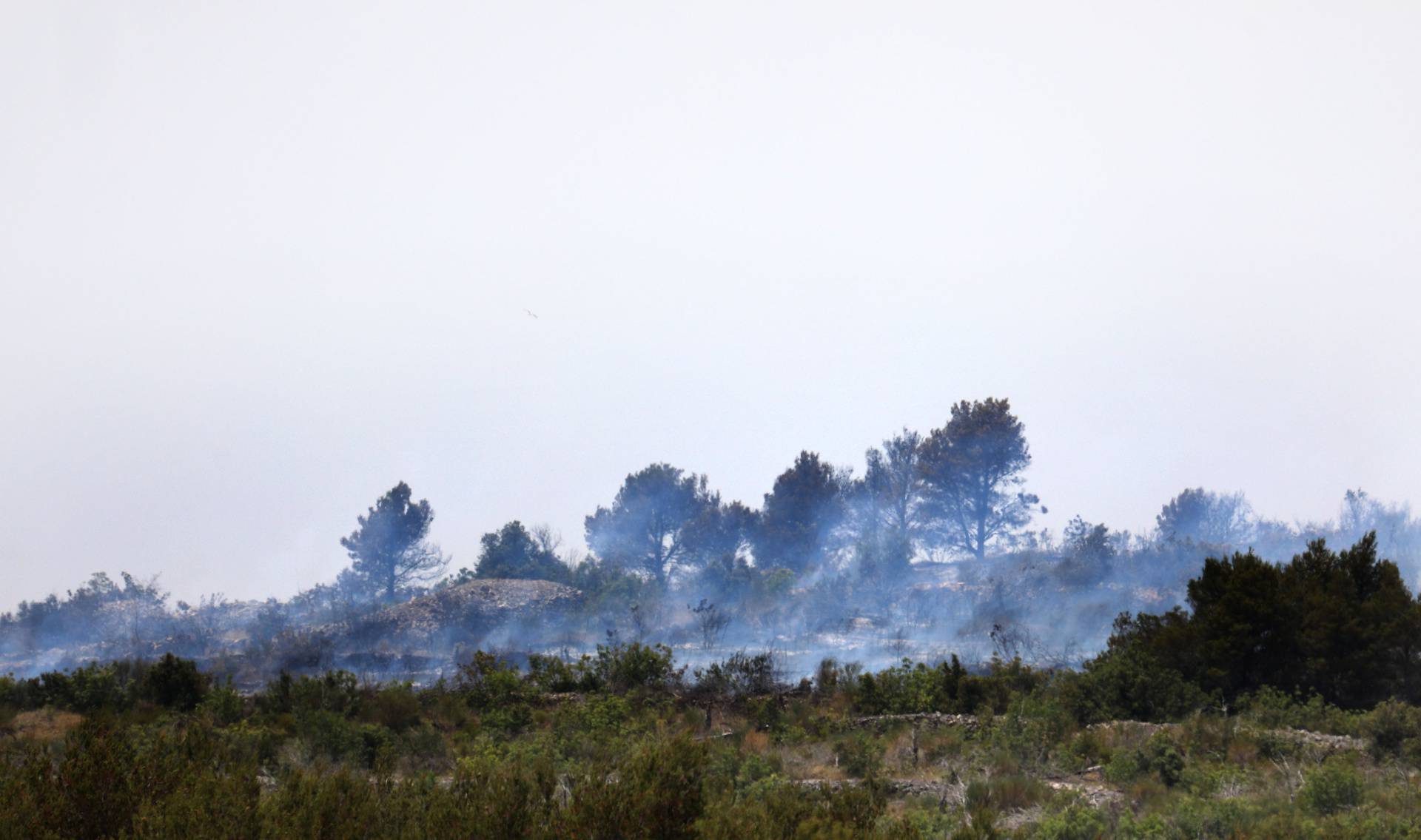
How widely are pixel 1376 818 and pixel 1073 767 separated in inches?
219

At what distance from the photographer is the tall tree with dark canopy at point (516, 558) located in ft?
202

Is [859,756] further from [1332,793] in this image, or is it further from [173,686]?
[173,686]

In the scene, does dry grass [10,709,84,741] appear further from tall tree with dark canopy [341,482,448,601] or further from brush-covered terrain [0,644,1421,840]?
tall tree with dark canopy [341,482,448,601]

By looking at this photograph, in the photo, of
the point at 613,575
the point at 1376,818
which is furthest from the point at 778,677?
the point at 613,575

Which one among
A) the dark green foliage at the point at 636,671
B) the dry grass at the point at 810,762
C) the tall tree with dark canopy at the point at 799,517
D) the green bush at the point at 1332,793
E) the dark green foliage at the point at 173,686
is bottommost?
the dry grass at the point at 810,762

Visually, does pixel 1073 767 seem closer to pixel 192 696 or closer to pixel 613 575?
pixel 192 696

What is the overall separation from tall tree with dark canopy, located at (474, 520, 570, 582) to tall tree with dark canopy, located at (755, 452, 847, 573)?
37.0 feet

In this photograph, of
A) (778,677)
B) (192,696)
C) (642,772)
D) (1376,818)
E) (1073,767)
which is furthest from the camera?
(778,677)

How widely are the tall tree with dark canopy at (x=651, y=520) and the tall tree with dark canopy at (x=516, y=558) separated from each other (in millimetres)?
2951

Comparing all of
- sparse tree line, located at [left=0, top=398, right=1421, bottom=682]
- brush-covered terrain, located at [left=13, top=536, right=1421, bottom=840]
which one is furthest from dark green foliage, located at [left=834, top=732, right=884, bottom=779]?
sparse tree line, located at [left=0, top=398, right=1421, bottom=682]

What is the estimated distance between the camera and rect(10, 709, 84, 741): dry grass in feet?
59.8

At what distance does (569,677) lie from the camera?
2414 cm

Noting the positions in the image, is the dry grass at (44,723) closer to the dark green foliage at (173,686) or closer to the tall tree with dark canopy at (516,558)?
the dark green foliage at (173,686)

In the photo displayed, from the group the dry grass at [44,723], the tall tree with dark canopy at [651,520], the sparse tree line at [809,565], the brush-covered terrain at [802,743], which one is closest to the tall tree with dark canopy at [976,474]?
the sparse tree line at [809,565]
